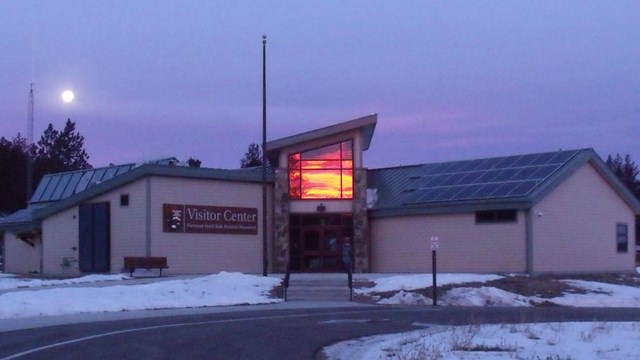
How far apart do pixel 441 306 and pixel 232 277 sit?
7.79 m

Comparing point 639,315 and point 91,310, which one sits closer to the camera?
point 639,315

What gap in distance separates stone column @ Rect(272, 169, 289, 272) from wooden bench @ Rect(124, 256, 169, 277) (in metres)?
6.46

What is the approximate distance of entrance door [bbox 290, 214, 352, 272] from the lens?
43000 millimetres

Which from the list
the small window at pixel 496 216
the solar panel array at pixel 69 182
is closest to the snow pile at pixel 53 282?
the small window at pixel 496 216

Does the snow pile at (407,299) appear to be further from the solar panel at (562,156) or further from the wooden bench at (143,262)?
the solar panel at (562,156)

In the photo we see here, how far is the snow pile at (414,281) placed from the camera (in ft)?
104

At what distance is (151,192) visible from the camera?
38.8 metres

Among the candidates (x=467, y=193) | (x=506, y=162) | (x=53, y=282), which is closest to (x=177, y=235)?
(x=53, y=282)

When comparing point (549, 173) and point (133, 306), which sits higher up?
point (549, 173)

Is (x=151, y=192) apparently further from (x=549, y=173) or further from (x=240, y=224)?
(x=549, y=173)

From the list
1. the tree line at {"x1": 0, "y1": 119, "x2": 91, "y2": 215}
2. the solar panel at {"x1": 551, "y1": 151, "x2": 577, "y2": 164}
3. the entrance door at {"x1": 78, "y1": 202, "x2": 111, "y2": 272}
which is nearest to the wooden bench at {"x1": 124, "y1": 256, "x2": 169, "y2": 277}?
the entrance door at {"x1": 78, "y1": 202, "x2": 111, "y2": 272}

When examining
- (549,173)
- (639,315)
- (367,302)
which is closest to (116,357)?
(639,315)

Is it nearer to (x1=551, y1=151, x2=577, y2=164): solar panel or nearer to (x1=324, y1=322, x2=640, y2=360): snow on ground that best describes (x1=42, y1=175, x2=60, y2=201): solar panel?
(x1=551, y1=151, x2=577, y2=164): solar panel

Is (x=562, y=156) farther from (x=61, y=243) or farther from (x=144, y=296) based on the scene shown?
(x=61, y=243)
